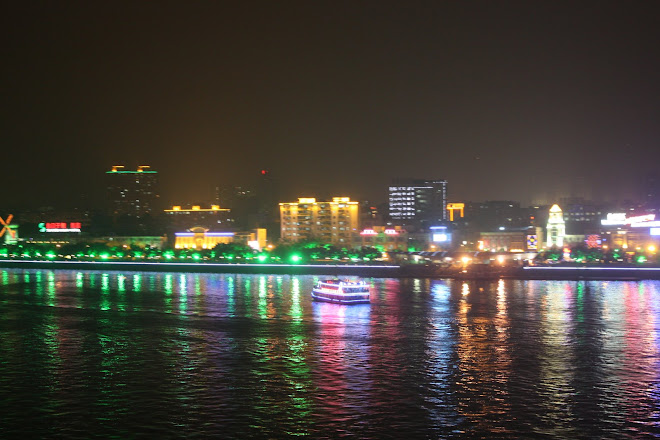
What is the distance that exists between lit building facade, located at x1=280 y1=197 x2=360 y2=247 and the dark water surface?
127 feet

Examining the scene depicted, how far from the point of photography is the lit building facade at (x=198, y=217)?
7725 centimetres

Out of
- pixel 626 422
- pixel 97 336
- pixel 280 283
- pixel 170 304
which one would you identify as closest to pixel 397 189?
pixel 280 283

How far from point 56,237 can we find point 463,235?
3532cm

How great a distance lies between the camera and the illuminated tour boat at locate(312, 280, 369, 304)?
22.1m

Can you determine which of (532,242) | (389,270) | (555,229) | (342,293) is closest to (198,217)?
(532,242)

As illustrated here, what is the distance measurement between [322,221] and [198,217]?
2110 centimetres

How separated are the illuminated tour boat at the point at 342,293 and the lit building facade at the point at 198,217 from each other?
54299mm

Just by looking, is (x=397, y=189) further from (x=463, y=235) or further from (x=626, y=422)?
(x=626, y=422)

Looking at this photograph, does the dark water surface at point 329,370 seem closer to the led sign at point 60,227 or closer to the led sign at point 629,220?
the led sign at point 629,220

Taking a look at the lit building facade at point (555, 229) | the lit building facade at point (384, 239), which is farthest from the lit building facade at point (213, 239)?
the lit building facade at point (555, 229)

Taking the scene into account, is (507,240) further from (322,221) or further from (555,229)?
(322,221)

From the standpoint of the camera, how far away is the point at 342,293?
2228 cm

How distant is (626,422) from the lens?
9.07m

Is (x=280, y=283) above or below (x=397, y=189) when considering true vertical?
below
